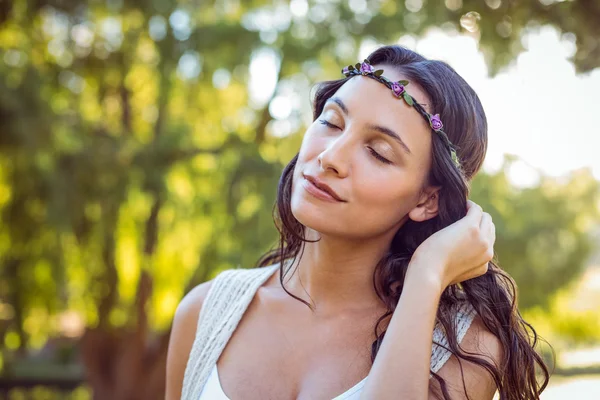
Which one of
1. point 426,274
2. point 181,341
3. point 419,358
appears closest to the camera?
point 419,358

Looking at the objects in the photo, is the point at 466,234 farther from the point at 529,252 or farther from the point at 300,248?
the point at 529,252

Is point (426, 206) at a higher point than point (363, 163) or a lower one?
lower

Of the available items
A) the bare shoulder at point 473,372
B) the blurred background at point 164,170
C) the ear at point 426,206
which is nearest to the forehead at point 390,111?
the ear at point 426,206

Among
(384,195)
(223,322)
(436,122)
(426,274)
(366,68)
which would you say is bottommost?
(223,322)

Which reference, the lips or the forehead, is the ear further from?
the lips

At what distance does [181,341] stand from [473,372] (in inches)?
35.5

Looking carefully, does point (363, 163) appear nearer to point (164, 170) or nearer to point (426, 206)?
point (426, 206)

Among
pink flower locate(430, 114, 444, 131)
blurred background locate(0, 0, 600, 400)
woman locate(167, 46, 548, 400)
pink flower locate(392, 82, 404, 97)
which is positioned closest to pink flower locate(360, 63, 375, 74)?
woman locate(167, 46, 548, 400)

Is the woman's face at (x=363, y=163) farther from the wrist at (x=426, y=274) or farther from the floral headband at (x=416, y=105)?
the wrist at (x=426, y=274)

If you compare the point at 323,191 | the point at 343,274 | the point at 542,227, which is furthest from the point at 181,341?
the point at 542,227

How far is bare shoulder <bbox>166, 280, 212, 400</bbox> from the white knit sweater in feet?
0.16

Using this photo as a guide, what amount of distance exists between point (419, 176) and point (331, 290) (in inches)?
16.7

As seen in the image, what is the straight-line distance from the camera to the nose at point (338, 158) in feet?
5.37

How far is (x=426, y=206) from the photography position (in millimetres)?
1812
